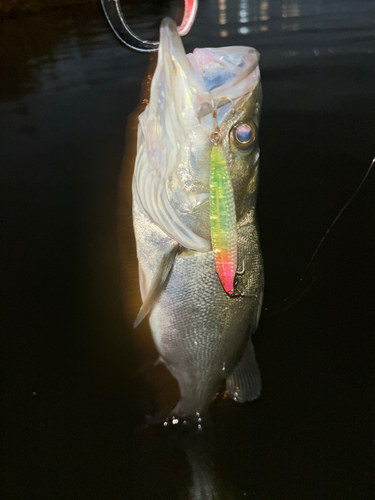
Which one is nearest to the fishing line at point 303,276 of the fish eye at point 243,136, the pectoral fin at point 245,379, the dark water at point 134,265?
the dark water at point 134,265

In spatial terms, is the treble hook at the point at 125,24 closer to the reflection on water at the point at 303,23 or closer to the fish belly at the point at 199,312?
the fish belly at the point at 199,312

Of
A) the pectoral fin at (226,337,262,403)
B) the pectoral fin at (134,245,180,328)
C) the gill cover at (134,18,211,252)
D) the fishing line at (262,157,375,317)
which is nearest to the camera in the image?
the gill cover at (134,18,211,252)

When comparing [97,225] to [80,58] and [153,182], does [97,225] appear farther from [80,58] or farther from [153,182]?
[80,58]

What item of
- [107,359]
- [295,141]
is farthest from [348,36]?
[107,359]

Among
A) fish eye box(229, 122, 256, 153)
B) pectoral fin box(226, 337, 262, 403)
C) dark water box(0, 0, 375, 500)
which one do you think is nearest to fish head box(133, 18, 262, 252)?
fish eye box(229, 122, 256, 153)

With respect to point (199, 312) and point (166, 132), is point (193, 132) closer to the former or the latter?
point (166, 132)

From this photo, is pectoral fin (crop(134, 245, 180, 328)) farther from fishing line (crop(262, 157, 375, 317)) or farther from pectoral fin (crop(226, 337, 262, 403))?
fishing line (crop(262, 157, 375, 317))

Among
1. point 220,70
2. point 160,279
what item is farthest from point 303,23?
point 160,279
